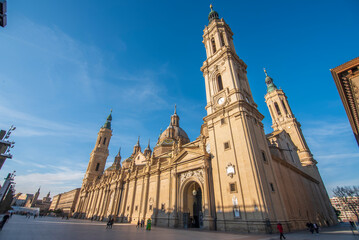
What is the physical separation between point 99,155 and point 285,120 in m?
63.1

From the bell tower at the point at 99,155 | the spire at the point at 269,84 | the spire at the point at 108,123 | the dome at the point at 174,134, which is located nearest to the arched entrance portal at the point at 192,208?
the dome at the point at 174,134

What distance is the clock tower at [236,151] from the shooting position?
1563 cm

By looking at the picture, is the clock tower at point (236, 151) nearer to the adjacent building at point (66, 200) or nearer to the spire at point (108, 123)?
the spire at point (108, 123)

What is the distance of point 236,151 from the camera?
18344mm

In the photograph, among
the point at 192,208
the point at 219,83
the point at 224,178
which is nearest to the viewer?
the point at 224,178

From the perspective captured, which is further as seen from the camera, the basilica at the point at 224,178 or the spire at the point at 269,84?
the spire at the point at 269,84

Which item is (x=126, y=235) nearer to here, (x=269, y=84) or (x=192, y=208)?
(x=192, y=208)

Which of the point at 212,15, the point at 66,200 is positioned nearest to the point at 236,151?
the point at 212,15

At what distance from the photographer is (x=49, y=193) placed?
544ft

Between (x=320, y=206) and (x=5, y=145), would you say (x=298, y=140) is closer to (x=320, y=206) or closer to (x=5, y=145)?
(x=320, y=206)

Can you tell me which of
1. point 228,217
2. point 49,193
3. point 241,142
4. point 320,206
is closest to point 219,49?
point 241,142

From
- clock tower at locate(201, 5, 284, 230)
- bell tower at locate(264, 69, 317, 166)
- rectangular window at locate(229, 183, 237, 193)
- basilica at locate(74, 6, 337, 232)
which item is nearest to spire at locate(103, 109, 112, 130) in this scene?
basilica at locate(74, 6, 337, 232)

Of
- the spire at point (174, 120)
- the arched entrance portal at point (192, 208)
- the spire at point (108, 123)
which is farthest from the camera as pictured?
the spire at point (108, 123)

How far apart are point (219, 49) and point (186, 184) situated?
20.6 metres
